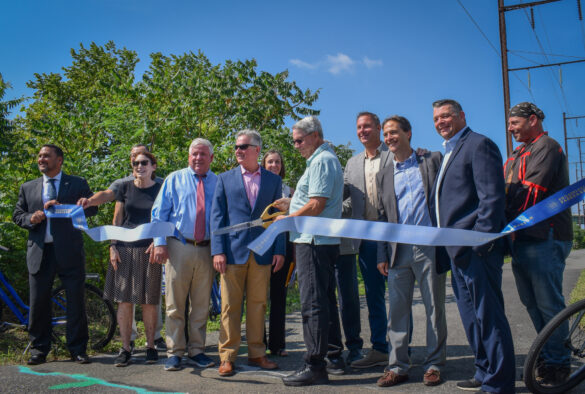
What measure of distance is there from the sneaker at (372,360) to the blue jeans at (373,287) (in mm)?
123

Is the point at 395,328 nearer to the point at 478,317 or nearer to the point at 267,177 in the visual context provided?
the point at 478,317

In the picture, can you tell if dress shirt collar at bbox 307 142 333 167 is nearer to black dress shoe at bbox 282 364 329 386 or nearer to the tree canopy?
black dress shoe at bbox 282 364 329 386

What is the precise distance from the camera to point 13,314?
5758mm

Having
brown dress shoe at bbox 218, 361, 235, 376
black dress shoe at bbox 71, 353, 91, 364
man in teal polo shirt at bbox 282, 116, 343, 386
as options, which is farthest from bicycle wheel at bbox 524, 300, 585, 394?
black dress shoe at bbox 71, 353, 91, 364

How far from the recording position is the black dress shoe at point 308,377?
13.1 feet

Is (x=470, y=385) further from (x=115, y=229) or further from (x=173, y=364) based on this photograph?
(x=115, y=229)

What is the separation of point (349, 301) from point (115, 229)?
2.54m

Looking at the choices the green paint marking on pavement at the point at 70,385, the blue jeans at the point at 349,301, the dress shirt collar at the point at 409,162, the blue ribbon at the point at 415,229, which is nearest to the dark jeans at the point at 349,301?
the blue jeans at the point at 349,301

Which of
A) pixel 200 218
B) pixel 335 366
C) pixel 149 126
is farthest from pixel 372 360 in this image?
pixel 149 126

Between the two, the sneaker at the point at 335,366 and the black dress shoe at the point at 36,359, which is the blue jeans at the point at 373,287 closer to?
the sneaker at the point at 335,366

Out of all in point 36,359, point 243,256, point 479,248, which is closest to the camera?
point 479,248

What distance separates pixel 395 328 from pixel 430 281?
0.50 metres

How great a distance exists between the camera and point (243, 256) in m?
4.57

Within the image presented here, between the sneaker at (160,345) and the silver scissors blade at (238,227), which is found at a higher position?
the silver scissors blade at (238,227)
